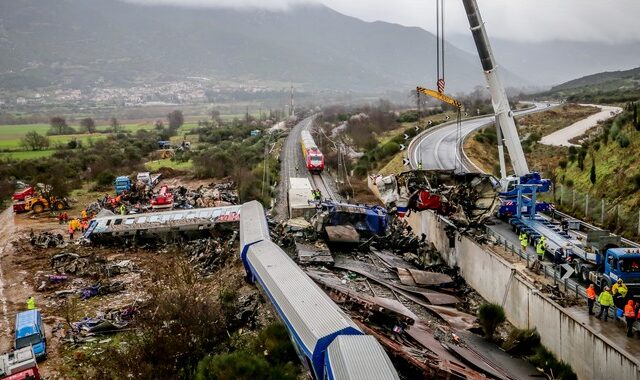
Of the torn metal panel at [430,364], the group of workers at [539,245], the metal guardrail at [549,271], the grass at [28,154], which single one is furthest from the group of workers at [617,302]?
the grass at [28,154]

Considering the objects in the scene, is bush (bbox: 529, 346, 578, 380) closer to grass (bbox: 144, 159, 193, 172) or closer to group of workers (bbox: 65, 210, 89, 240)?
group of workers (bbox: 65, 210, 89, 240)

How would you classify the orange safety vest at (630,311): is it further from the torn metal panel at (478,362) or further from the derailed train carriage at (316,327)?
the derailed train carriage at (316,327)

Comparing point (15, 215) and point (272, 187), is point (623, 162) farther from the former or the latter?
point (15, 215)

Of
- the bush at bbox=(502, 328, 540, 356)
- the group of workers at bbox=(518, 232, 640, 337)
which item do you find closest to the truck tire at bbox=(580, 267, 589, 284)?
the group of workers at bbox=(518, 232, 640, 337)

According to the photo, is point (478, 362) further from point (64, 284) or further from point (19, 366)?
point (64, 284)

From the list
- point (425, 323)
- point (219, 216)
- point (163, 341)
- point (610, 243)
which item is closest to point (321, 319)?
point (163, 341)

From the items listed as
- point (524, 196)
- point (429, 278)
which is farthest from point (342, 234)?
point (524, 196)
